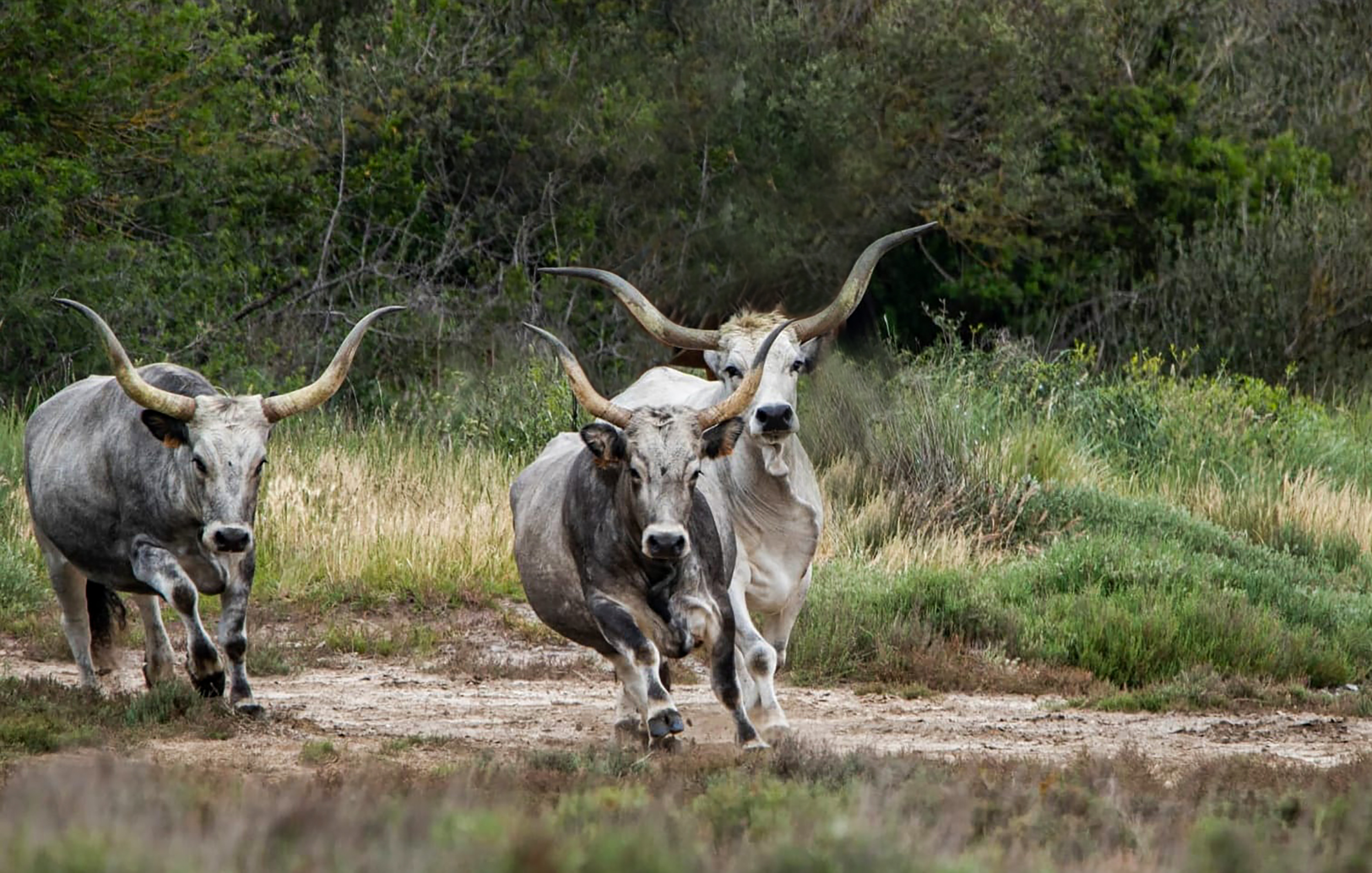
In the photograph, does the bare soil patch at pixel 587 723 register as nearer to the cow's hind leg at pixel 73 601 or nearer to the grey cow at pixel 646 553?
the cow's hind leg at pixel 73 601

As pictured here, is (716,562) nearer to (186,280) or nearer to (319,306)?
(186,280)

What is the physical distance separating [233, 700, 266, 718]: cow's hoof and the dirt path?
0.42 feet

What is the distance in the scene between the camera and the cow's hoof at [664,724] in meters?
8.51

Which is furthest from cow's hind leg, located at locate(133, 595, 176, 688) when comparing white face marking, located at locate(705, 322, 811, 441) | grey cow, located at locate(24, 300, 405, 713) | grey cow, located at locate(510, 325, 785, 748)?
white face marking, located at locate(705, 322, 811, 441)

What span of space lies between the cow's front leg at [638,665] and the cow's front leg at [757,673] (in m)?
0.57

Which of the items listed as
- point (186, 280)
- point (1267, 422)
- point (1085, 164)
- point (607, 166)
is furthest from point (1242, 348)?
point (186, 280)

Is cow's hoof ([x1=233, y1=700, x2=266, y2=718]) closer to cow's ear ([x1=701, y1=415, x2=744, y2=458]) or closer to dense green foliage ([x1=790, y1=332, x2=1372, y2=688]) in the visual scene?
cow's ear ([x1=701, y1=415, x2=744, y2=458])

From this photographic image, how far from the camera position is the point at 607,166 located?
27.4 metres

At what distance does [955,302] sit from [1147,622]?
54.5ft

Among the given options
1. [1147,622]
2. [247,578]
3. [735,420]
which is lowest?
[1147,622]

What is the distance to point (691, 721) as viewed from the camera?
10688 mm

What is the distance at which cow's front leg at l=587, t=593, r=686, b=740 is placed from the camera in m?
8.52

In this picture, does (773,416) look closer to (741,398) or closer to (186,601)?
(741,398)

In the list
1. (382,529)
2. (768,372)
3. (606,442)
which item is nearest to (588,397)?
(606,442)
